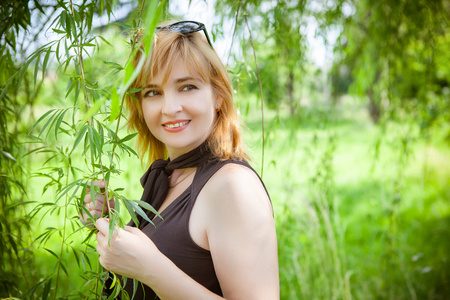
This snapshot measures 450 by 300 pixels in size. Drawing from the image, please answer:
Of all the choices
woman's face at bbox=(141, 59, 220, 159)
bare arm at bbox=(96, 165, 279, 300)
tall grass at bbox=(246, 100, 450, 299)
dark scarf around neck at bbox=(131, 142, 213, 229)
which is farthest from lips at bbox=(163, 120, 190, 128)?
tall grass at bbox=(246, 100, 450, 299)

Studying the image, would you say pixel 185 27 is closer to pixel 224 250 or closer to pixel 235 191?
pixel 235 191

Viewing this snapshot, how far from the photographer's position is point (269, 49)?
2.73 meters

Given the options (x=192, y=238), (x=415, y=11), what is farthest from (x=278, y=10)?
(x=192, y=238)

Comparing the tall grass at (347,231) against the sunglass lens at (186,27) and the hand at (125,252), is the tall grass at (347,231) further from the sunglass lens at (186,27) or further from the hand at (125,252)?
the hand at (125,252)

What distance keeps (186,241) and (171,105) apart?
40cm

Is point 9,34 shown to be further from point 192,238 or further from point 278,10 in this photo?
point 278,10

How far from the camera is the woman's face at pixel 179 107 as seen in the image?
1.24 metres

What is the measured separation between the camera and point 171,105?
1236 mm

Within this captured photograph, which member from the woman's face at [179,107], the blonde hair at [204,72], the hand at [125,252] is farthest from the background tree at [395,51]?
the hand at [125,252]

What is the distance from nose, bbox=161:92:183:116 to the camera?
4.06 ft

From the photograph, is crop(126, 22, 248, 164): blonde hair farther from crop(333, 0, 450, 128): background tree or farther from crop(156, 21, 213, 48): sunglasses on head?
crop(333, 0, 450, 128): background tree

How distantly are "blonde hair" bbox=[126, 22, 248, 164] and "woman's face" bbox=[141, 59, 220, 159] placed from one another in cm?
3

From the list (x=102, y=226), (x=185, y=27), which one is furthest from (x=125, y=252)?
(x=185, y=27)

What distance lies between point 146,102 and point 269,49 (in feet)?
5.27
